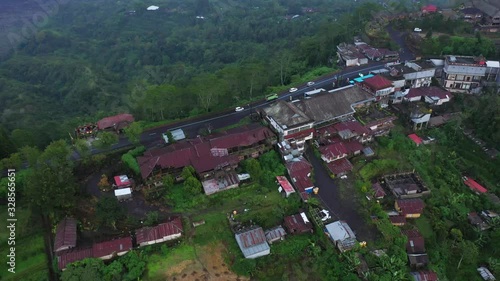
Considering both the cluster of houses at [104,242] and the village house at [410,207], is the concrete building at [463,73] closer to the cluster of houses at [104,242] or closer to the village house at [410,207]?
the village house at [410,207]

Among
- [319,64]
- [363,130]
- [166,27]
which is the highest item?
[363,130]

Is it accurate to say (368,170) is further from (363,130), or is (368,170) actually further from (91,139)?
(91,139)

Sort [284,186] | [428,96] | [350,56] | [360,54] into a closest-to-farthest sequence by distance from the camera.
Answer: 1. [284,186]
2. [428,96]
3. [350,56]
4. [360,54]

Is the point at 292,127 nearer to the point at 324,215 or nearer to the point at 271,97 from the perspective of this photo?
the point at 324,215

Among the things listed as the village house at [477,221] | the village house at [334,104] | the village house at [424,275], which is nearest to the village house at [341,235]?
the village house at [424,275]

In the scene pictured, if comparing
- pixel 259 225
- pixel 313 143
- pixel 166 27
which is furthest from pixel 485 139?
pixel 166 27

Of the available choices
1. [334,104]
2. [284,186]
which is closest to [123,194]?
[284,186]

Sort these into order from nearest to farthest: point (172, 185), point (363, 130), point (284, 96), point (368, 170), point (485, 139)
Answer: point (172, 185), point (368, 170), point (363, 130), point (485, 139), point (284, 96)
